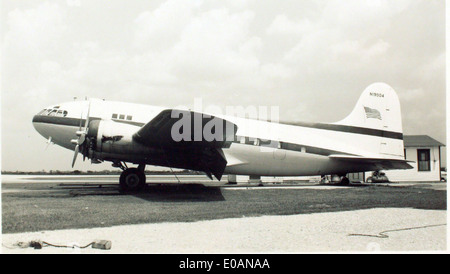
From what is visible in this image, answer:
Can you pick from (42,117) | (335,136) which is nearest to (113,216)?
(42,117)

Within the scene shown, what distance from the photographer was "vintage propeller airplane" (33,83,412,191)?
10531 millimetres

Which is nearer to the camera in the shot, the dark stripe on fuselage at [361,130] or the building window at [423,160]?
the dark stripe on fuselage at [361,130]

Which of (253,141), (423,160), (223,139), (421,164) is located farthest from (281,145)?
(423,160)

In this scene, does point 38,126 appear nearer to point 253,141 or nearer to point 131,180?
point 131,180

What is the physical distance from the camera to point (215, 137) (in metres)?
10.5

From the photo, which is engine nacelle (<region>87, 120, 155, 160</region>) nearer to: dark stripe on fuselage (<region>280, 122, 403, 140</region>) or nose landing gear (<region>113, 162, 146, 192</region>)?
nose landing gear (<region>113, 162, 146, 192</region>)

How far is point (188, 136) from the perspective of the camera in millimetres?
10516

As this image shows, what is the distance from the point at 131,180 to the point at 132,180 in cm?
3

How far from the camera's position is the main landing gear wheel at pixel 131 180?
465 inches

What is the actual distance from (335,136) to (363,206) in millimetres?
6764

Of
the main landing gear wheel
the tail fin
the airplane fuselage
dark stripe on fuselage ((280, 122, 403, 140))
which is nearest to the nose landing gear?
Result: the main landing gear wheel

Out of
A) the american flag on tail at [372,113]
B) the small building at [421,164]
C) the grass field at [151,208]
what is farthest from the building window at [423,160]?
the grass field at [151,208]

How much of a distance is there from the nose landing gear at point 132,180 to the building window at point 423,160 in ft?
72.0

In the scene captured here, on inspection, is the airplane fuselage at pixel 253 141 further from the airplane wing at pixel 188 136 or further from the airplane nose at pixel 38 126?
the airplane wing at pixel 188 136
